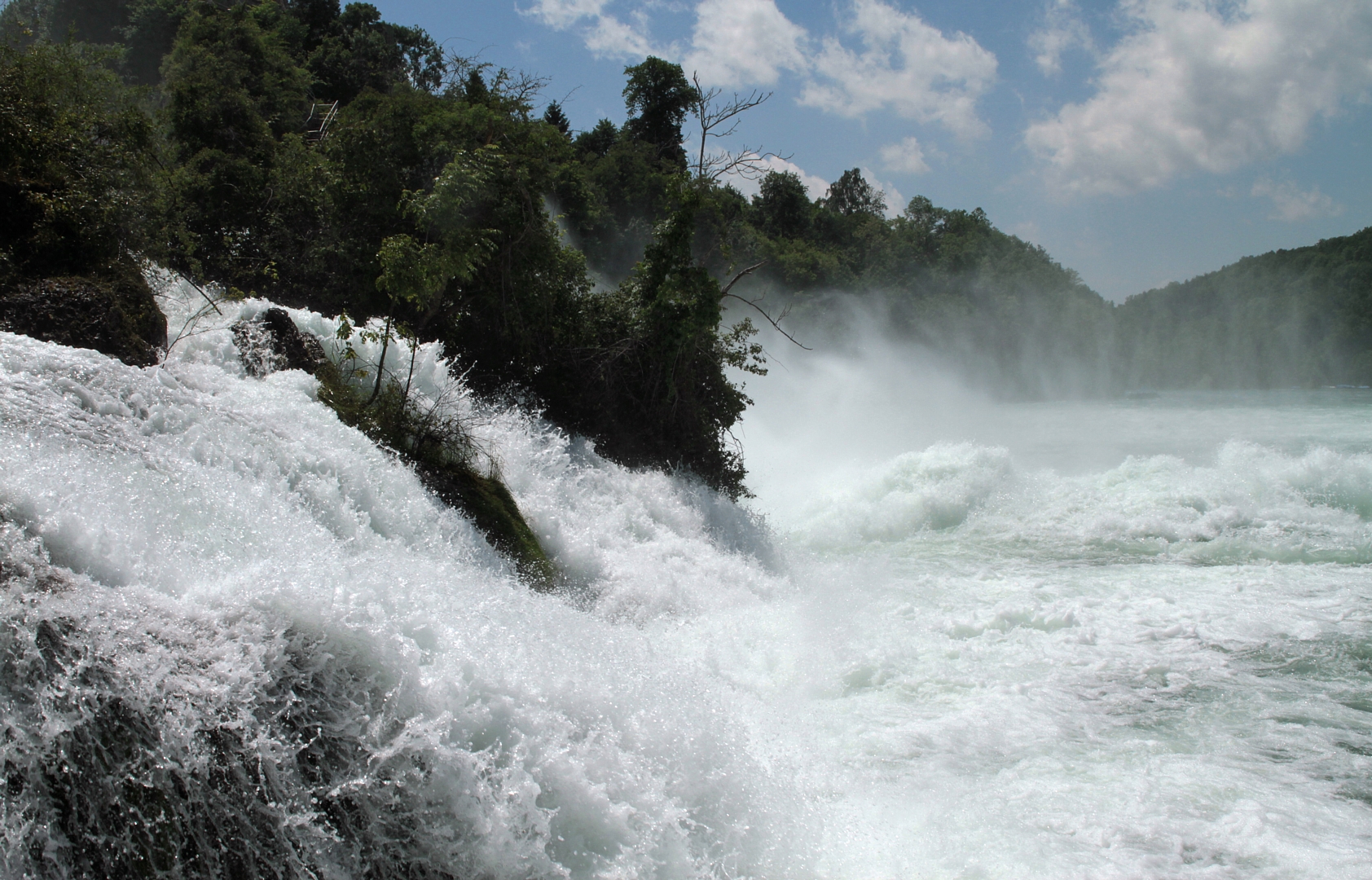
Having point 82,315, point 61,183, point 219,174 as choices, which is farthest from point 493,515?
point 219,174

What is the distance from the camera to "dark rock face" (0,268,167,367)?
623 cm

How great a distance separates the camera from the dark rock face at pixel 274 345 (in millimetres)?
7656

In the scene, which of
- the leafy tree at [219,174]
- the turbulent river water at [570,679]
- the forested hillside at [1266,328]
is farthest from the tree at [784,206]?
the turbulent river water at [570,679]

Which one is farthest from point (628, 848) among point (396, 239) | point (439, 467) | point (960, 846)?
point (396, 239)

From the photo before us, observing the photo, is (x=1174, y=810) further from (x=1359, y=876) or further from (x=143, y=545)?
(x=143, y=545)

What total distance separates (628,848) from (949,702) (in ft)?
11.3

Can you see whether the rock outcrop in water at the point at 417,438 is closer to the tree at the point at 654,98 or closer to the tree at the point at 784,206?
the tree at the point at 654,98

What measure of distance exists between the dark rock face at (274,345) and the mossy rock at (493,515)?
1785mm

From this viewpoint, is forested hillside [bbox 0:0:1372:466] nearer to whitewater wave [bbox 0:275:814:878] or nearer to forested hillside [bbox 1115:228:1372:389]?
whitewater wave [bbox 0:275:814:878]

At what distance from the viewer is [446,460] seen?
7.94 meters

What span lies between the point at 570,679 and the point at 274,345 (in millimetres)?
5495

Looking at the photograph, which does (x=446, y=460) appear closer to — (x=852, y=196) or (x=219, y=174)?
(x=219, y=174)

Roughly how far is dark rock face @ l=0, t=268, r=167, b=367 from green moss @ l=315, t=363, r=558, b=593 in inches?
60.6

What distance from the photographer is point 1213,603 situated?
8516 mm
